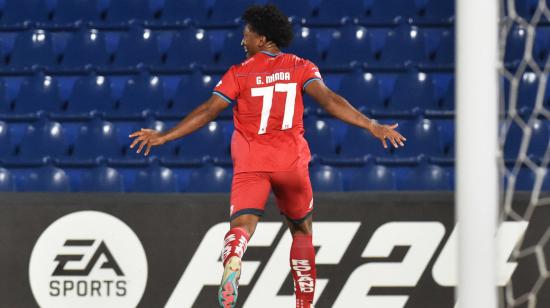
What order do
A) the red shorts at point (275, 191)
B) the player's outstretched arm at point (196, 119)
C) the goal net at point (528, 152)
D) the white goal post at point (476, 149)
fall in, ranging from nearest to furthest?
the white goal post at point (476, 149) < the player's outstretched arm at point (196, 119) < the red shorts at point (275, 191) < the goal net at point (528, 152)

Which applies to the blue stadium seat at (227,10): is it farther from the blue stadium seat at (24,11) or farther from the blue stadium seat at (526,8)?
the blue stadium seat at (526,8)

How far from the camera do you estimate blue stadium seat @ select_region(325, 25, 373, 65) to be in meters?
8.23

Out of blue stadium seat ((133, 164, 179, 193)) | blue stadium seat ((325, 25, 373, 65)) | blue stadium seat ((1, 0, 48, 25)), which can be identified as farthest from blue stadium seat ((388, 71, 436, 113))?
blue stadium seat ((1, 0, 48, 25))

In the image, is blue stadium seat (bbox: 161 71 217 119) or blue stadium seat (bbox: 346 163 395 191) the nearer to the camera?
blue stadium seat (bbox: 346 163 395 191)

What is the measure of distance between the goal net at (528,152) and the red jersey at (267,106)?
104 cm

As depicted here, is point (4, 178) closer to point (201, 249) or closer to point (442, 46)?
point (201, 249)

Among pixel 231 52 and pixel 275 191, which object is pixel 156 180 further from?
pixel 275 191

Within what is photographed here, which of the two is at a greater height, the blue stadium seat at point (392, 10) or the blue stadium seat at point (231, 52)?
the blue stadium seat at point (392, 10)

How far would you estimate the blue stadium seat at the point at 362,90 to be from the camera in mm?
7852

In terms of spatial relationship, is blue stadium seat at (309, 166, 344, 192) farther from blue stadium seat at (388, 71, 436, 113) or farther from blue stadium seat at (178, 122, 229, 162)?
blue stadium seat at (388, 71, 436, 113)

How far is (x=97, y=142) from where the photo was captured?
7637mm

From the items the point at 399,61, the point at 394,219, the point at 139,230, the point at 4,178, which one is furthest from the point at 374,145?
the point at 4,178

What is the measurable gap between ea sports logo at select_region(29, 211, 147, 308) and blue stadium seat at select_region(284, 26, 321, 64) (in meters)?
2.51

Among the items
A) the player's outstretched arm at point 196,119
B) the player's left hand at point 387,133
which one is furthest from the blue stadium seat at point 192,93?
the player's left hand at point 387,133
